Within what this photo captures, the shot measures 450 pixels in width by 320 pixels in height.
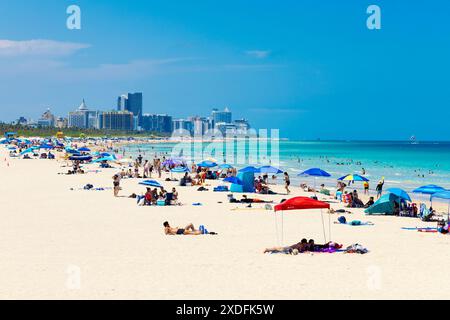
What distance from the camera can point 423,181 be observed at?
40.2 metres

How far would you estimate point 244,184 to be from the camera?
25.8 meters

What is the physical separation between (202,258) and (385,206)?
9.82m

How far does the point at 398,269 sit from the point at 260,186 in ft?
51.4

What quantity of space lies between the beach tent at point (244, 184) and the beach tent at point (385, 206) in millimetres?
7866

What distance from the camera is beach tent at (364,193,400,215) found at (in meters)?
18.8

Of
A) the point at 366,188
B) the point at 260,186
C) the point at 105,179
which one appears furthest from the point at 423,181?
the point at 105,179

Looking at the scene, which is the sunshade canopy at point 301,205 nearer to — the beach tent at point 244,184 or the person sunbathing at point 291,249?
the person sunbathing at point 291,249

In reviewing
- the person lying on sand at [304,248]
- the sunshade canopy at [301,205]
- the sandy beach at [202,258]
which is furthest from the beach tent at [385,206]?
the sunshade canopy at [301,205]

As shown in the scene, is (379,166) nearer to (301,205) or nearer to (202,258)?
(301,205)

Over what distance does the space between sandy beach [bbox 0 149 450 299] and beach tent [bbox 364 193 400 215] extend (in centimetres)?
41

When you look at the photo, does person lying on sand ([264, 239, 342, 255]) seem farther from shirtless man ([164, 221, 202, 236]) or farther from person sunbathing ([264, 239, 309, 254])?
shirtless man ([164, 221, 202, 236])

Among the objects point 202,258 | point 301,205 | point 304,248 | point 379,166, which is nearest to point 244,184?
point 301,205

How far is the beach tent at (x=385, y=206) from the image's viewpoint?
18.8 meters
